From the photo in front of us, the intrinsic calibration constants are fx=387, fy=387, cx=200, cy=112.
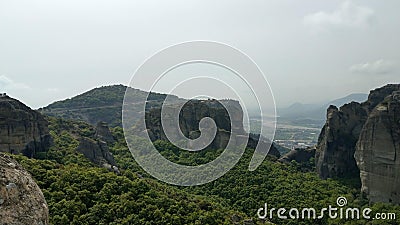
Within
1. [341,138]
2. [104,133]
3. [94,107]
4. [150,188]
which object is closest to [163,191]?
[150,188]

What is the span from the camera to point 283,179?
30.2 metres

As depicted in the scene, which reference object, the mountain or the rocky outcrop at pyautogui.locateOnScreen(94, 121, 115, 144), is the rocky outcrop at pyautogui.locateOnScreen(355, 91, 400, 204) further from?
the rocky outcrop at pyautogui.locateOnScreen(94, 121, 115, 144)

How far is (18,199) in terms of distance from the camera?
4160 millimetres

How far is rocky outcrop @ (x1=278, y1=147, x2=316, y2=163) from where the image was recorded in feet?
132

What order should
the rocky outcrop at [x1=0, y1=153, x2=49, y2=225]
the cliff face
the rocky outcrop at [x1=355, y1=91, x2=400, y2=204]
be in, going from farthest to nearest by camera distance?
1. the cliff face
2. the rocky outcrop at [x1=355, y1=91, x2=400, y2=204]
3. the rocky outcrop at [x1=0, y1=153, x2=49, y2=225]

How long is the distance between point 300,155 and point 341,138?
274 inches

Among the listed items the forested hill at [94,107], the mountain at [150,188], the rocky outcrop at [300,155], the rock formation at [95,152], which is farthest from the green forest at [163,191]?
the forested hill at [94,107]

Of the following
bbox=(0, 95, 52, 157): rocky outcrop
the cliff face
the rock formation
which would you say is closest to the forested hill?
the rock formation

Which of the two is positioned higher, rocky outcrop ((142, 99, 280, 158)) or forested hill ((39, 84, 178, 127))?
forested hill ((39, 84, 178, 127))

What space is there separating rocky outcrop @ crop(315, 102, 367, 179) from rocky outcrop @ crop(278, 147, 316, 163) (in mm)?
5101

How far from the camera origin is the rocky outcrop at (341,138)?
34312 mm

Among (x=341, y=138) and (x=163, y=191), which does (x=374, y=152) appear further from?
(x=163, y=191)

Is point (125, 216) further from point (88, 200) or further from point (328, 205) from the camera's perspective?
point (328, 205)

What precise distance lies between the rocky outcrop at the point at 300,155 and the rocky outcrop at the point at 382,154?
1151 centimetres
